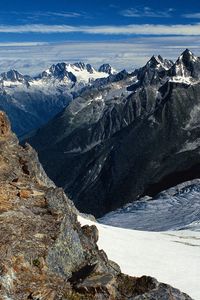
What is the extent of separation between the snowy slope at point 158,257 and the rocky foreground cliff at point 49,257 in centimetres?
1050

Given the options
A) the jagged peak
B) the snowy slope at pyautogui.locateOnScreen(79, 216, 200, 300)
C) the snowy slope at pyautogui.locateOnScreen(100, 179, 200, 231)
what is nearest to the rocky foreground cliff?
the jagged peak

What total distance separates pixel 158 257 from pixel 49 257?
1087 inches

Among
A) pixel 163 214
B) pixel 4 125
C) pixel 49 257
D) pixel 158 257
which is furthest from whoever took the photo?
pixel 163 214

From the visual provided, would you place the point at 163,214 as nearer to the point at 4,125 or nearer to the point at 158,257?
the point at 158,257

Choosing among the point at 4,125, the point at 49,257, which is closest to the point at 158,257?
the point at 4,125

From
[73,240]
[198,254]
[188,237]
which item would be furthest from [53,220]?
[188,237]

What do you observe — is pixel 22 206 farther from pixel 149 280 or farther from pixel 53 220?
pixel 149 280

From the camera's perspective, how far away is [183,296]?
2873 cm

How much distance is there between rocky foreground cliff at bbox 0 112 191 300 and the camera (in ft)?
87.8

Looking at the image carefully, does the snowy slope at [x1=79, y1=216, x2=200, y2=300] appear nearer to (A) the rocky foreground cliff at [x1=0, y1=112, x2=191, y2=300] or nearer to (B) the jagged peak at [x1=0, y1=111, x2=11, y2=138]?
(A) the rocky foreground cliff at [x1=0, y1=112, x2=191, y2=300]

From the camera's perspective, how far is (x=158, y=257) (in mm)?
55625

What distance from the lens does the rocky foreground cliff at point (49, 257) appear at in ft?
87.8

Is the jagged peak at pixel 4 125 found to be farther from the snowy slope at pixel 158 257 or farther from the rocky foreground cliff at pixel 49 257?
the snowy slope at pixel 158 257

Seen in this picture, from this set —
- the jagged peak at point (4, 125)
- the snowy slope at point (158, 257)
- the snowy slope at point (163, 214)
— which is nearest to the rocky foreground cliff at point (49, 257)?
the jagged peak at point (4, 125)
